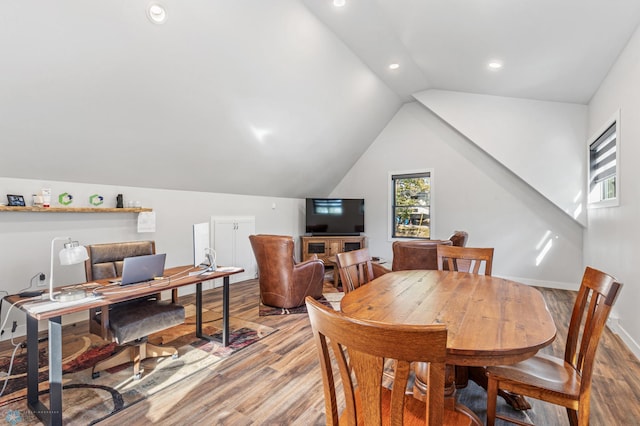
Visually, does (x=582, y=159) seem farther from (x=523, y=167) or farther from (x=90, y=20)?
(x=90, y=20)

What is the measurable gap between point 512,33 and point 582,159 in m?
2.62

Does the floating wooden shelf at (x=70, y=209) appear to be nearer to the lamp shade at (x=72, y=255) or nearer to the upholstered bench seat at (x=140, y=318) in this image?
the upholstered bench seat at (x=140, y=318)

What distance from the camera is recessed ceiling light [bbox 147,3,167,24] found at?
8.03 ft

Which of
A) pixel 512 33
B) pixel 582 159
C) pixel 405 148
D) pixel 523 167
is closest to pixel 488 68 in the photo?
pixel 512 33

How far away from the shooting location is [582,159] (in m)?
4.48

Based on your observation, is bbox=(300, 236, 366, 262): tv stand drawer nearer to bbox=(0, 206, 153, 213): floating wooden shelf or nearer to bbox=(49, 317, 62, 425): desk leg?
bbox=(0, 206, 153, 213): floating wooden shelf

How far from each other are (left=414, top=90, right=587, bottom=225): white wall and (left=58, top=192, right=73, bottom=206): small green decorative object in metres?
5.53

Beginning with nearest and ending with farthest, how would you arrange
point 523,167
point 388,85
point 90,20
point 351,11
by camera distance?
1. point 90,20
2. point 351,11
3. point 523,167
4. point 388,85

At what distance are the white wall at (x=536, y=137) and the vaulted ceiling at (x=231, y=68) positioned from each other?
0.25 m

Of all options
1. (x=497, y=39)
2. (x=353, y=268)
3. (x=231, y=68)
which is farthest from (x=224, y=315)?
(x=497, y=39)

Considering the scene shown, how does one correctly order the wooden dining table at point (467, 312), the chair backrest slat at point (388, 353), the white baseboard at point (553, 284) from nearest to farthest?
the chair backrest slat at point (388, 353), the wooden dining table at point (467, 312), the white baseboard at point (553, 284)

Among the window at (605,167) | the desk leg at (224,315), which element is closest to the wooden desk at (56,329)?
the desk leg at (224,315)

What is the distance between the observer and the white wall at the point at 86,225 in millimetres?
2941

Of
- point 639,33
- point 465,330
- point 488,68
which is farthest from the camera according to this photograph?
point 488,68
